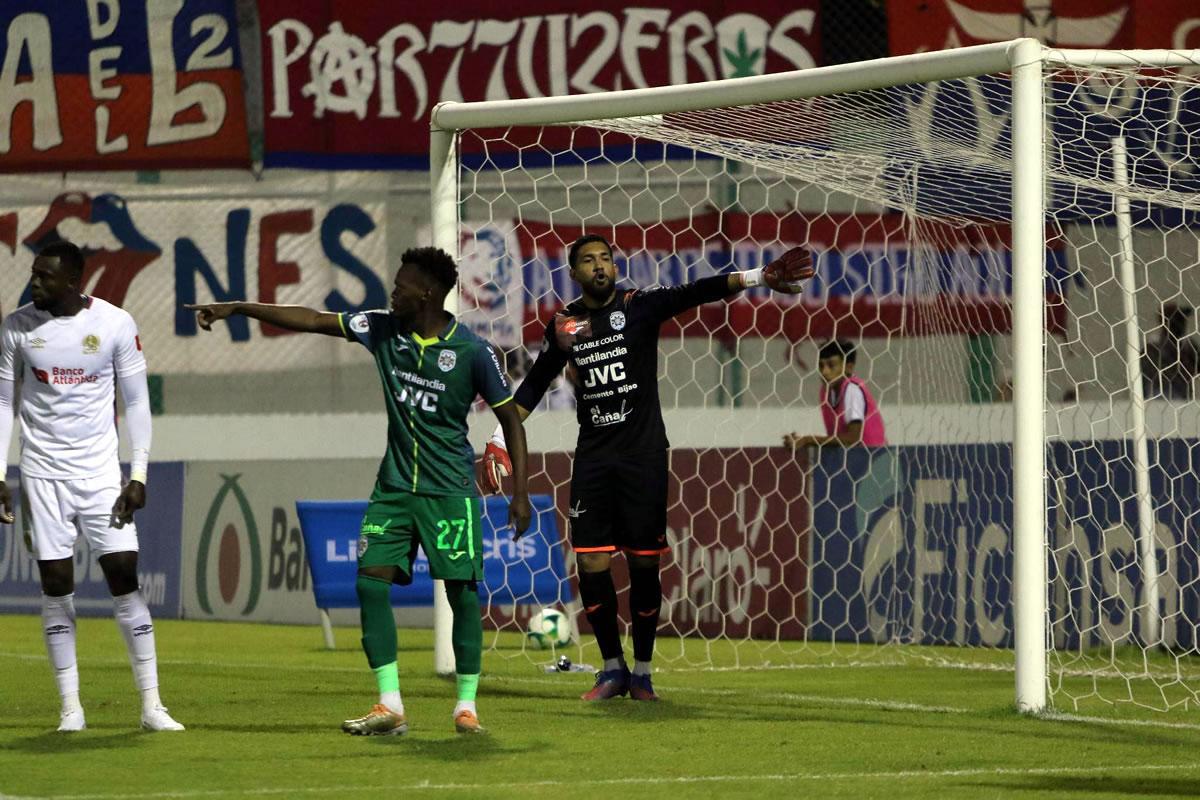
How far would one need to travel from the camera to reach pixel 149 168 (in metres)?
18.5

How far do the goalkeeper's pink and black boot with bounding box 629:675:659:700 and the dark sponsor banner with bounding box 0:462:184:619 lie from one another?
21.7 ft

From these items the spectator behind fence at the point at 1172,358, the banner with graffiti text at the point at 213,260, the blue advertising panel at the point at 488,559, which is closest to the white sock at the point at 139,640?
the blue advertising panel at the point at 488,559

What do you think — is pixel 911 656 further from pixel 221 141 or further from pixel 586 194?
pixel 221 141

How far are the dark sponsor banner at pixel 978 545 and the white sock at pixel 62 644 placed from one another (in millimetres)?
5347

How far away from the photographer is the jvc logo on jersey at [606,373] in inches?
346

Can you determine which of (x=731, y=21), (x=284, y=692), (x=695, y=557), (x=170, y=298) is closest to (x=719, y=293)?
(x=284, y=692)

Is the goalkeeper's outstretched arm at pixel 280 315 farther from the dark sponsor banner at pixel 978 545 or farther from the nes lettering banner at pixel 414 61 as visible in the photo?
A: the nes lettering banner at pixel 414 61

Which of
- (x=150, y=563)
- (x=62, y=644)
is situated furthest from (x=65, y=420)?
(x=150, y=563)

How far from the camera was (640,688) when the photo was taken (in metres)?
8.85

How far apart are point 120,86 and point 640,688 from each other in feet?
38.5

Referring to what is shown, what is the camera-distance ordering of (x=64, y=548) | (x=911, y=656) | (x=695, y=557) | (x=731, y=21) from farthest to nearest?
1. (x=731, y=21)
2. (x=695, y=557)
3. (x=911, y=656)
4. (x=64, y=548)

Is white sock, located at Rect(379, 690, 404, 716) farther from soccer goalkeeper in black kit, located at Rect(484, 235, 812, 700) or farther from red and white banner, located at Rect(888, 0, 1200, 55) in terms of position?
red and white banner, located at Rect(888, 0, 1200, 55)

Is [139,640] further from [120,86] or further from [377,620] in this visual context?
[120,86]

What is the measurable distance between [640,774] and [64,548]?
2.34m
